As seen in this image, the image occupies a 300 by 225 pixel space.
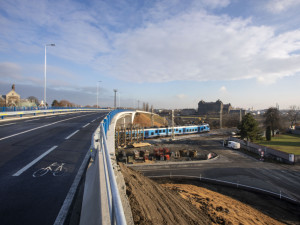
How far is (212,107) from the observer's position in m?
150

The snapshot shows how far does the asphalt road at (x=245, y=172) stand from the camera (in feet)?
62.8

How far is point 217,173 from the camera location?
72.7ft

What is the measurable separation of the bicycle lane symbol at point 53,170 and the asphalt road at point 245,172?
680 inches

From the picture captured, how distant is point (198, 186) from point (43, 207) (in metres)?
18.1

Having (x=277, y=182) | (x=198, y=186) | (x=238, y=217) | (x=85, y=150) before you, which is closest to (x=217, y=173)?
(x=198, y=186)

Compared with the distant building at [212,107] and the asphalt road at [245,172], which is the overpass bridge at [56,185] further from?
the distant building at [212,107]

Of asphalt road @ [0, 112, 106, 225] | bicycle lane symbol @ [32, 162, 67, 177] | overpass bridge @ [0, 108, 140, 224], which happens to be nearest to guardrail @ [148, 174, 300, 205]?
overpass bridge @ [0, 108, 140, 224]

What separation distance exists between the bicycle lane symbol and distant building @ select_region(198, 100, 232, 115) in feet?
488

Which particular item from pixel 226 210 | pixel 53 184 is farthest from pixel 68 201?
pixel 226 210

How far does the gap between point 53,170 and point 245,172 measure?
2484 cm

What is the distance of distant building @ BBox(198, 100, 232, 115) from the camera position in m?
147

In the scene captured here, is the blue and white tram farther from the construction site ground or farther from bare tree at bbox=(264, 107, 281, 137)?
bare tree at bbox=(264, 107, 281, 137)

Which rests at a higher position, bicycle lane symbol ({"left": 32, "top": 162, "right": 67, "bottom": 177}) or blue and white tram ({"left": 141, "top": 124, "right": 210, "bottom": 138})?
bicycle lane symbol ({"left": 32, "top": 162, "right": 67, "bottom": 177})

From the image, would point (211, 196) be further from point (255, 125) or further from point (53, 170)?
point (255, 125)
